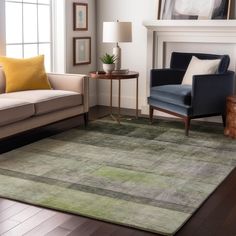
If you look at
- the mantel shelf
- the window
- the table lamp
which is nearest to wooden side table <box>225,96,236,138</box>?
the mantel shelf

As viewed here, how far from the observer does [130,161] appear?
3.96 m

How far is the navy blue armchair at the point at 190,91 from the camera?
4824 mm

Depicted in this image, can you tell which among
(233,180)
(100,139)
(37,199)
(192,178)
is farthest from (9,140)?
(233,180)

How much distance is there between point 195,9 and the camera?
5578 millimetres

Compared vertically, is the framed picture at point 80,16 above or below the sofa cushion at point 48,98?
above

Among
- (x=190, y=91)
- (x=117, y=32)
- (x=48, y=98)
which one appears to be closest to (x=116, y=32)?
(x=117, y=32)

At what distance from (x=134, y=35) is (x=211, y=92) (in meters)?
1.66

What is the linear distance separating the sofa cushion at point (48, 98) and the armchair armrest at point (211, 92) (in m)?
1.30

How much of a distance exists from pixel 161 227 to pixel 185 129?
2.36 metres

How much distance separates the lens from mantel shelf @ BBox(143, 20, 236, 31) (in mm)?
5324

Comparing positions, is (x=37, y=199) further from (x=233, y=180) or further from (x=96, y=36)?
(x=96, y=36)

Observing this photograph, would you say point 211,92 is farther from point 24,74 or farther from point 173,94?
point 24,74

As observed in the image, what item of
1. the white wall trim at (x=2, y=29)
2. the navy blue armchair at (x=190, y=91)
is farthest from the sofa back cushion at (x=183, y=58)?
the white wall trim at (x=2, y=29)

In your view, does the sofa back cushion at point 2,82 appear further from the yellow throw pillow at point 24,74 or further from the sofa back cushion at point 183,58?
the sofa back cushion at point 183,58
